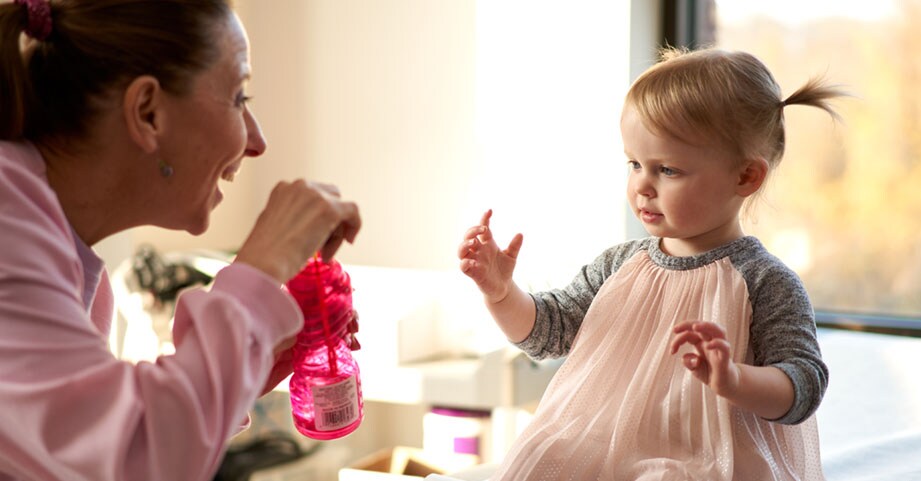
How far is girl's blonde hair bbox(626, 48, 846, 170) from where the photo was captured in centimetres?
117

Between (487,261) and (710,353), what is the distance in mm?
349

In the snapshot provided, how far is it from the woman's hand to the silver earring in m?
0.12

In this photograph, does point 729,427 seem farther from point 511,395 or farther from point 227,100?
point 511,395

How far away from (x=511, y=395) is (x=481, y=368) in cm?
10

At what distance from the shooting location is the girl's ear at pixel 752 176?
1.21 meters

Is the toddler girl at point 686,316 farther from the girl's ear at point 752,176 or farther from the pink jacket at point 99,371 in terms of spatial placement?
the pink jacket at point 99,371

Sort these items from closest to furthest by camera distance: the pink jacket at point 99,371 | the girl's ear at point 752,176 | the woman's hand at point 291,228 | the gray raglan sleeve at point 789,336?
the pink jacket at point 99,371, the woman's hand at point 291,228, the gray raglan sleeve at point 789,336, the girl's ear at point 752,176

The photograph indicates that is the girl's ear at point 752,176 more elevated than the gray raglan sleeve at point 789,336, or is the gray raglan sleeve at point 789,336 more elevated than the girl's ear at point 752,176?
the girl's ear at point 752,176

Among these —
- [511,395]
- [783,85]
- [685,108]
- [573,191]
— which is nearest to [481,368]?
[511,395]

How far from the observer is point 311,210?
0.98 m

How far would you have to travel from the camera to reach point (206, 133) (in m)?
1.03

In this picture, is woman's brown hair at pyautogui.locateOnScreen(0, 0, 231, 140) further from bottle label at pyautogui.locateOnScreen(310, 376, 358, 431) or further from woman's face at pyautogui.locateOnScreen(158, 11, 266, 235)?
bottle label at pyautogui.locateOnScreen(310, 376, 358, 431)

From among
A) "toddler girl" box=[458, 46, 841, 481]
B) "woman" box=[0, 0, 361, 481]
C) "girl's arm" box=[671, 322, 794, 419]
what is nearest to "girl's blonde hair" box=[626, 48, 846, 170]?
"toddler girl" box=[458, 46, 841, 481]

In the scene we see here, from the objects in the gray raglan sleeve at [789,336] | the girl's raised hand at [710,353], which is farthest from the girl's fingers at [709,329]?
the gray raglan sleeve at [789,336]
